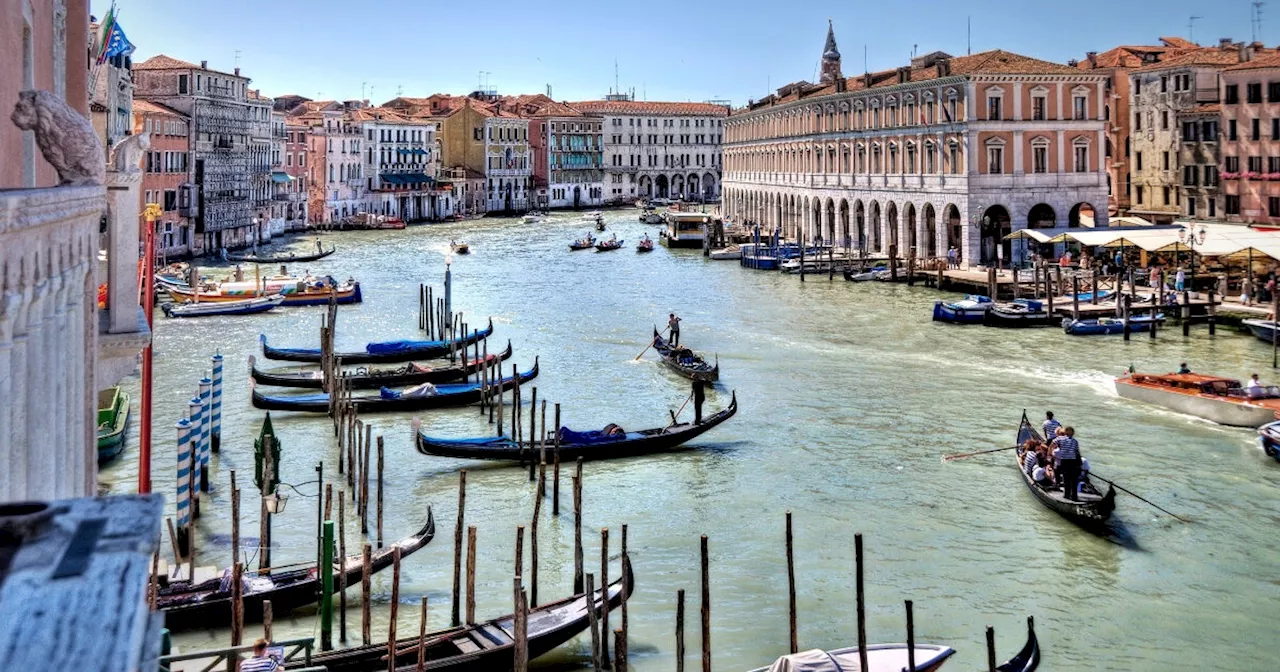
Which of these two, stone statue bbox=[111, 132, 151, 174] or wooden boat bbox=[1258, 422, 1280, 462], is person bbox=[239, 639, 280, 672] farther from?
wooden boat bbox=[1258, 422, 1280, 462]

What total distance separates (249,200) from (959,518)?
1524 inches

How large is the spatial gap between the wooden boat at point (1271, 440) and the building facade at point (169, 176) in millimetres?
29418

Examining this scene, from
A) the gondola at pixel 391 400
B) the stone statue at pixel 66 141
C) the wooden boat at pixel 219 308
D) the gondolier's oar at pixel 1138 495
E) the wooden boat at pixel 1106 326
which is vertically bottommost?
the gondolier's oar at pixel 1138 495

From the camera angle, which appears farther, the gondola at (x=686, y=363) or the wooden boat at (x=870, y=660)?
the gondola at (x=686, y=363)

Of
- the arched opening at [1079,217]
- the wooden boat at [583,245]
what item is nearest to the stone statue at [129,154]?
the arched opening at [1079,217]

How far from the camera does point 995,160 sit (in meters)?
30.5

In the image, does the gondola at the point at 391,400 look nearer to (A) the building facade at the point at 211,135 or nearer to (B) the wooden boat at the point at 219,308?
(B) the wooden boat at the point at 219,308

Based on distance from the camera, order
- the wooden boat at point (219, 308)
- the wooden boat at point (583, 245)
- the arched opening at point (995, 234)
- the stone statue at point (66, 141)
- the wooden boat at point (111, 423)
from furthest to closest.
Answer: the wooden boat at point (583, 245) < the arched opening at point (995, 234) < the wooden boat at point (219, 308) < the wooden boat at point (111, 423) < the stone statue at point (66, 141)

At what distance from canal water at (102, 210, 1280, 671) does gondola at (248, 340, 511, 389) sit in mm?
555

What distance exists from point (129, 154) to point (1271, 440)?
10.7m

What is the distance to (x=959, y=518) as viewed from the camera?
11062 millimetres

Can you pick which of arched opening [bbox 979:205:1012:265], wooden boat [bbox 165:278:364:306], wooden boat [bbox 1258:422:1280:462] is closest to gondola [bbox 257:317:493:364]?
wooden boat [bbox 165:278:364:306]

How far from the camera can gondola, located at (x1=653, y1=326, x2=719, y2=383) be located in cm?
1770

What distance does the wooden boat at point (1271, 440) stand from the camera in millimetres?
12680
